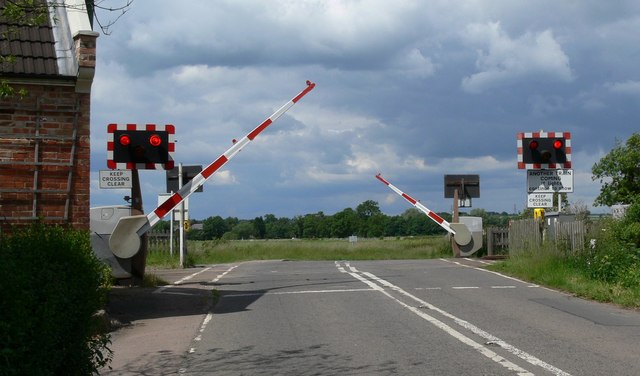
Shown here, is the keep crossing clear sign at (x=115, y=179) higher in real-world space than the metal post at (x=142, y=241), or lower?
higher

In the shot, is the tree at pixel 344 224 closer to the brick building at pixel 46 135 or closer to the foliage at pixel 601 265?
the foliage at pixel 601 265

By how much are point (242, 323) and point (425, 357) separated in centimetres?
393

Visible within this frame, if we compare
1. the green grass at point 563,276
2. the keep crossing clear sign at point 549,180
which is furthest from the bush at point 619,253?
the keep crossing clear sign at point 549,180

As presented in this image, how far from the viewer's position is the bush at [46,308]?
5.06 metres

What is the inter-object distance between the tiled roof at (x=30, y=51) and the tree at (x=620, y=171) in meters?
23.2

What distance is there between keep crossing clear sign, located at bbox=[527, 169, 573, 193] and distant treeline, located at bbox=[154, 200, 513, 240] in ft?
189

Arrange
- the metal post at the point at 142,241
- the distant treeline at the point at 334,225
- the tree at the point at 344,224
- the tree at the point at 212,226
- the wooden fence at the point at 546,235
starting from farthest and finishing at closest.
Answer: the tree at the point at 344,224 < the distant treeline at the point at 334,225 < the tree at the point at 212,226 < the wooden fence at the point at 546,235 < the metal post at the point at 142,241

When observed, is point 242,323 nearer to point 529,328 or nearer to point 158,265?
point 529,328

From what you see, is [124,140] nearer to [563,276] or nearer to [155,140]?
[155,140]

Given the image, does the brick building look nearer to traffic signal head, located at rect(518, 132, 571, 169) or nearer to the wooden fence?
the wooden fence

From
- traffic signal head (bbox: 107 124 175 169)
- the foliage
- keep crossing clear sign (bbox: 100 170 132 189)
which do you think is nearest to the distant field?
keep crossing clear sign (bbox: 100 170 132 189)

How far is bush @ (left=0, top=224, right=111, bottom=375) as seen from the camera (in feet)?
16.6

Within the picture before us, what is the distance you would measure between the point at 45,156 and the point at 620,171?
24.4 m

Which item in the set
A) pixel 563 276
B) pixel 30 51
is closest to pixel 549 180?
pixel 563 276
